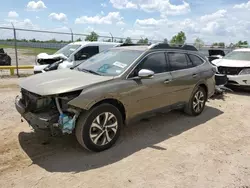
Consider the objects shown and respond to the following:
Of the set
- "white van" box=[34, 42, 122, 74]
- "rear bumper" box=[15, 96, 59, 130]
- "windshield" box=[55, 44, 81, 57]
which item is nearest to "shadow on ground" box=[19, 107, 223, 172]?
"rear bumper" box=[15, 96, 59, 130]

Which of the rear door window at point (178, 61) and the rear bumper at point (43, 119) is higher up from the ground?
the rear door window at point (178, 61)

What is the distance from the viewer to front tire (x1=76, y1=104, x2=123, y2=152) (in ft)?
12.0

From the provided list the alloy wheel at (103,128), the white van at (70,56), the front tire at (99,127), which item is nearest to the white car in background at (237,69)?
the white van at (70,56)

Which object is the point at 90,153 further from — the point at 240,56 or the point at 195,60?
the point at 240,56

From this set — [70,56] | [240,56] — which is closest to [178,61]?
[70,56]

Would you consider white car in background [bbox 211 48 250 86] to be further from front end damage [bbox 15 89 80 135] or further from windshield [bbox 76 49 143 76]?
front end damage [bbox 15 89 80 135]

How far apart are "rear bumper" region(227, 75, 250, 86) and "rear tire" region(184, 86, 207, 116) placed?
3359 mm

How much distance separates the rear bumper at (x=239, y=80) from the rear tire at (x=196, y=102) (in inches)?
132

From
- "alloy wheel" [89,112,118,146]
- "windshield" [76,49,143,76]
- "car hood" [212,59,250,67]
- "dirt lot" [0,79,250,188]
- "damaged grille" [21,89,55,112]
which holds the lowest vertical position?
"dirt lot" [0,79,250,188]

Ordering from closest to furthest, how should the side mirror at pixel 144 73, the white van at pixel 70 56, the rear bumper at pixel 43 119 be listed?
the rear bumper at pixel 43 119 < the side mirror at pixel 144 73 < the white van at pixel 70 56

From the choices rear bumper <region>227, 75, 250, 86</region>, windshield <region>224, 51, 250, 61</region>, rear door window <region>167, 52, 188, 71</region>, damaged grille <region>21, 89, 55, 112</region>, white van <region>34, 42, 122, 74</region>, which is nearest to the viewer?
damaged grille <region>21, 89, 55, 112</region>

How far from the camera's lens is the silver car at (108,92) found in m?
3.60

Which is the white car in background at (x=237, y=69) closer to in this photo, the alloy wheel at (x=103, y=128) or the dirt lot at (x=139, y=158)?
the dirt lot at (x=139, y=158)

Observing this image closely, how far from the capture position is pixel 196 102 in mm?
5902
